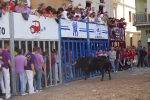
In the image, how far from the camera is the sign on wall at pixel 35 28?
1404 centimetres

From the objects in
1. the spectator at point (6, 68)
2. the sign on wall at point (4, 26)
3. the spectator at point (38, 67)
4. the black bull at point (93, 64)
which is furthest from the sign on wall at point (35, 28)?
the black bull at point (93, 64)

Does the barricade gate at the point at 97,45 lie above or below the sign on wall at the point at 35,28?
below

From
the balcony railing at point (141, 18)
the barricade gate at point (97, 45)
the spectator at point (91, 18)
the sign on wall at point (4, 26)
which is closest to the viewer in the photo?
the sign on wall at point (4, 26)

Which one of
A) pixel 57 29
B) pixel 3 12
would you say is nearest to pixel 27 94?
pixel 3 12

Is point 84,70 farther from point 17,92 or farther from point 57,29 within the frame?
point 17,92

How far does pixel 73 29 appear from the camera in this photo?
18750mm

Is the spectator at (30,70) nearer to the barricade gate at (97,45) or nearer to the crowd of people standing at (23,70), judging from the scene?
the crowd of people standing at (23,70)

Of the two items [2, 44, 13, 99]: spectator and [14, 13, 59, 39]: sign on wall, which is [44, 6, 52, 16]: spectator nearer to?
[14, 13, 59, 39]: sign on wall

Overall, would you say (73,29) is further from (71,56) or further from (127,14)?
(127,14)

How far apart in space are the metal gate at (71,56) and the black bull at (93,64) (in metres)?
0.43

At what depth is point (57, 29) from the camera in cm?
1712

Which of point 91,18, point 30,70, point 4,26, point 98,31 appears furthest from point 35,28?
point 98,31

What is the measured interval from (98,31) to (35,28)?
26.4 ft

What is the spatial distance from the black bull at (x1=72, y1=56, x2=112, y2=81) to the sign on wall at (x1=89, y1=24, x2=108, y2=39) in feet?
11.1
